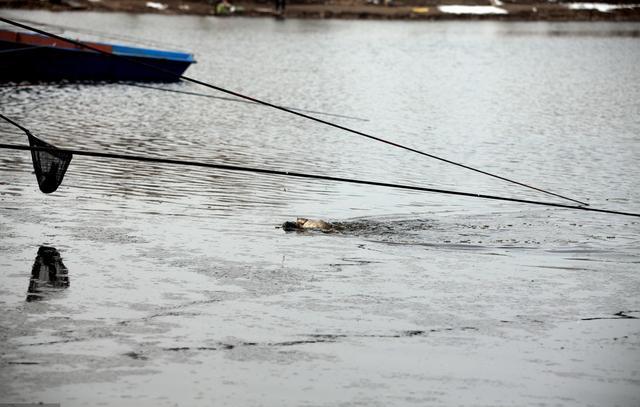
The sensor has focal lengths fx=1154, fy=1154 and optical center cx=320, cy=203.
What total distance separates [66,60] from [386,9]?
50410 millimetres

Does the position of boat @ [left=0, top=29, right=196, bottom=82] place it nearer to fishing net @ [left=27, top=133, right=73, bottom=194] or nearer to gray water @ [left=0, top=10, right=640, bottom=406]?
gray water @ [left=0, top=10, right=640, bottom=406]

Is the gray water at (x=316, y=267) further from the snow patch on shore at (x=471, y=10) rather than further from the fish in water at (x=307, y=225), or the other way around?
the snow patch on shore at (x=471, y=10)

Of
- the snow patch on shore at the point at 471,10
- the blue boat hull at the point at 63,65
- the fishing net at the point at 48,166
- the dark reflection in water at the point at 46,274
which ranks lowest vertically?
the snow patch on shore at the point at 471,10

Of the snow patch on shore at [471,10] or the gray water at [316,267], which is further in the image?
A: the snow patch on shore at [471,10]

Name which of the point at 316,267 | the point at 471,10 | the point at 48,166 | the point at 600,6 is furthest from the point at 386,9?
the point at 316,267

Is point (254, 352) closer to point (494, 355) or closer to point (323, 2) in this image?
point (494, 355)

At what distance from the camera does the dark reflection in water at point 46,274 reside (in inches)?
369

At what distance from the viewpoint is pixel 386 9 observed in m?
77.9

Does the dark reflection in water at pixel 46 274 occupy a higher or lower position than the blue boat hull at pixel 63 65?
higher

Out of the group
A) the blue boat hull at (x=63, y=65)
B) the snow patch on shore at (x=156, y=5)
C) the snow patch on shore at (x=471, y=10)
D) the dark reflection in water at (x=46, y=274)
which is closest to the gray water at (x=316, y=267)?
the dark reflection in water at (x=46, y=274)

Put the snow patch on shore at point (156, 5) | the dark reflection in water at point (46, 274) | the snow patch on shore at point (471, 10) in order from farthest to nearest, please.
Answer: the snow patch on shore at point (471, 10) → the snow patch on shore at point (156, 5) → the dark reflection in water at point (46, 274)

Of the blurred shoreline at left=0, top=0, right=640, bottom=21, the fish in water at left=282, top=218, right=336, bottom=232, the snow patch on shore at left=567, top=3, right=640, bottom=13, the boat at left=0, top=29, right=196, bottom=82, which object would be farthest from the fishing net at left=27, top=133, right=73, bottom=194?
the snow patch on shore at left=567, top=3, right=640, bottom=13

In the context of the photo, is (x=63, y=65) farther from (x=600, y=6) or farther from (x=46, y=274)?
(x=600, y=6)

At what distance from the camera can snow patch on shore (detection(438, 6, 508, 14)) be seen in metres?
79.8
